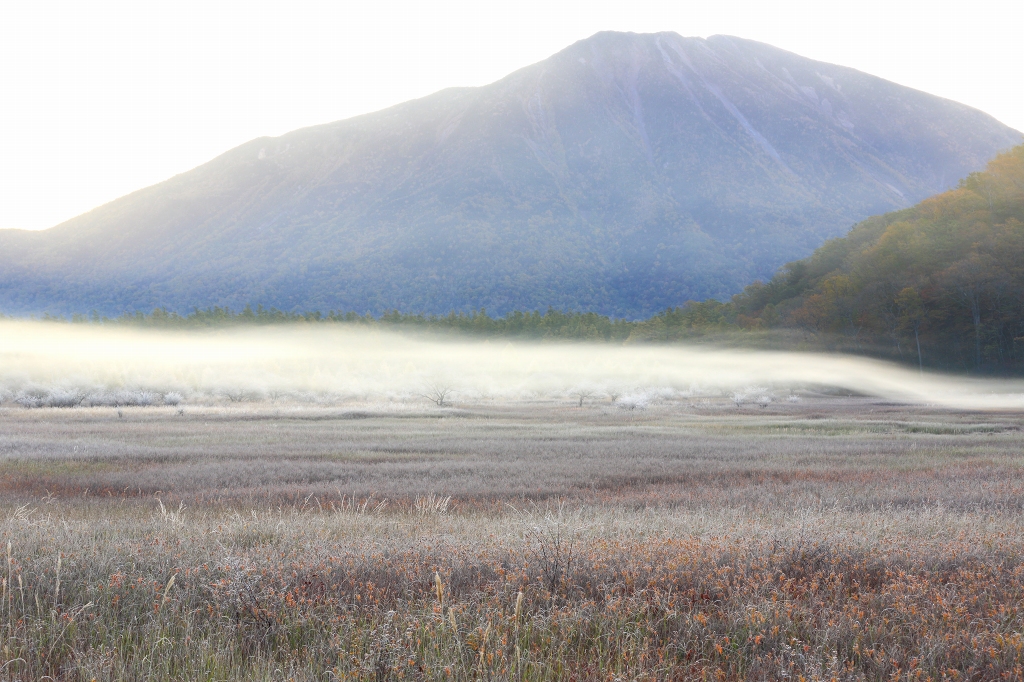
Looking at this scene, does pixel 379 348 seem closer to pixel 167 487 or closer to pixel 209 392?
pixel 209 392

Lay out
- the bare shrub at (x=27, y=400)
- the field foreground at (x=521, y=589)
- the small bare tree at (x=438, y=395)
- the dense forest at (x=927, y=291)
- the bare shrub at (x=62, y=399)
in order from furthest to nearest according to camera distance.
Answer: the dense forest at (x=927, y=291), the small bare tree at (x=438, y=395), the bare shrub at (x=62, y=399), the bare shrub at (x=27, y=400), the field foreground at (x=521, y=589)

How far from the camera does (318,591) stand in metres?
6.39

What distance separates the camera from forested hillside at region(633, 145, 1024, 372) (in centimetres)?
6378

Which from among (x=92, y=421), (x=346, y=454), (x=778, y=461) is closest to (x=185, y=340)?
(x=92, y=421)

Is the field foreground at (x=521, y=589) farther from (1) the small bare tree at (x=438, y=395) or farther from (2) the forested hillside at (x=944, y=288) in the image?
(2) the forested hillside at (x=944, y=288)

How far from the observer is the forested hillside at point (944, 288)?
63.8 m

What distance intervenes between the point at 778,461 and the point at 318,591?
724 inches

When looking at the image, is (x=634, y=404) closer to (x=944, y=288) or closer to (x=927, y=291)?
(x=944, y=288)

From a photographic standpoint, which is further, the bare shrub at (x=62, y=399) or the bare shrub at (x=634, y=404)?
the bare shrub at (x=634, y=404)

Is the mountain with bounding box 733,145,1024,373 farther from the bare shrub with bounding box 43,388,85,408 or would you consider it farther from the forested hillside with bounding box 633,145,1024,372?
the bare shrub with bounding box 43,388,85,408

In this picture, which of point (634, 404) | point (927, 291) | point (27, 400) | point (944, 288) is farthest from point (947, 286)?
point (27, 400)

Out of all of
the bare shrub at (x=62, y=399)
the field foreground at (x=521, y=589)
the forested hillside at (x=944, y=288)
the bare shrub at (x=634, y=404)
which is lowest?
the bare shrub at (x=634, y=404)

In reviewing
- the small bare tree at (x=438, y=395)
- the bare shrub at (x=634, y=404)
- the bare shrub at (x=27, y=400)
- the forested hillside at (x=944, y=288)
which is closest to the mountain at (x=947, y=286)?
the forested hillside at (x=944, y=288)

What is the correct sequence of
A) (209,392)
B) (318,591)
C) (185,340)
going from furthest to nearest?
(185,340), (209,392), (318,591)
